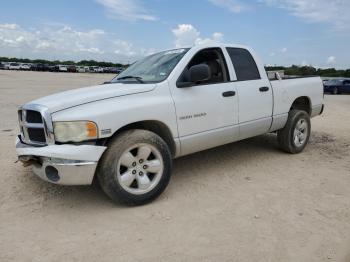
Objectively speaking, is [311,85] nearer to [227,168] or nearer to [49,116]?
[227,168]

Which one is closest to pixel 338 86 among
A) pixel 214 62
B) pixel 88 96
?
pixel 214 62

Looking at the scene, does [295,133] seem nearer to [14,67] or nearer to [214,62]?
[214,62]

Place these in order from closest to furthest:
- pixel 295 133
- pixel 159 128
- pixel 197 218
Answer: pixel 197 218 → pixel 159 128 → pixel 295 133

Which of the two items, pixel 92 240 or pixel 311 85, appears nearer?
pixel 92 240

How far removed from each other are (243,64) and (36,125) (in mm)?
3154

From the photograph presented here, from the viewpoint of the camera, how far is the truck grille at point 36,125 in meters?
3.71

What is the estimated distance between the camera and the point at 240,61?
5.40 meters

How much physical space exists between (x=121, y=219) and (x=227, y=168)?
7.39 feet

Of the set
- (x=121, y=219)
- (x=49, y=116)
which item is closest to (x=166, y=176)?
(x=121, y=219)

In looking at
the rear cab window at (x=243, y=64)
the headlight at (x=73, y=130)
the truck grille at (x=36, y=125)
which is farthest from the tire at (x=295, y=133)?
the truck grille at (x=36, y=125)

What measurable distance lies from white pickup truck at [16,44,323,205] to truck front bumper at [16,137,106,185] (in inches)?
0.4

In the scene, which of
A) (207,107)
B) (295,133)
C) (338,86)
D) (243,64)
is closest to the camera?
(207,107)

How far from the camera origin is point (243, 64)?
5.43 m

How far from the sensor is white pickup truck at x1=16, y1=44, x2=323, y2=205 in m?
3.68
